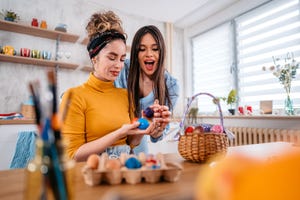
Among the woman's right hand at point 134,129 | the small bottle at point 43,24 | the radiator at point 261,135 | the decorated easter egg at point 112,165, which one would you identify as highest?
the small bottle at point 43,24

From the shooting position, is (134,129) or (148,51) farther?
(148,51)

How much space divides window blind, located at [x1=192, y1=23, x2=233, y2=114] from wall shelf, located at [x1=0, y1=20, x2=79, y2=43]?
90.1 inches

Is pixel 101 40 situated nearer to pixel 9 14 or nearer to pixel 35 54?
pixel 35 54

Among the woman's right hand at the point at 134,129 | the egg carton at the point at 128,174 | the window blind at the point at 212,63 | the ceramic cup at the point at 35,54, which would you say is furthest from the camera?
the window blind at the point at 212,63

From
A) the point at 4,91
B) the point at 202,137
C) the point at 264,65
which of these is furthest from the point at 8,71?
the point at 264,65

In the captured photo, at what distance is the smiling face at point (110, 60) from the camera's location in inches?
45.9

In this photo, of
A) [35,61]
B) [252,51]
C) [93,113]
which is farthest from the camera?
[252,51]

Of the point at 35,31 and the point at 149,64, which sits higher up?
the point at 35,31

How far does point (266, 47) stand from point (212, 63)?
1040 mm

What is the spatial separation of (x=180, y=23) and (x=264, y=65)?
185 centimetres

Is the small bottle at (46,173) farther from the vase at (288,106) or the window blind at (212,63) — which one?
the window blind at (212,63)

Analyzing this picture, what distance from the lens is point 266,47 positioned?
9.72ft

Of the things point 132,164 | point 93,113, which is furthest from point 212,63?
point 132,164

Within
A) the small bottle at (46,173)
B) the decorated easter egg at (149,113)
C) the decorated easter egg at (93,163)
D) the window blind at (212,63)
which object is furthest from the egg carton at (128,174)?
the window blind at (212,63)
